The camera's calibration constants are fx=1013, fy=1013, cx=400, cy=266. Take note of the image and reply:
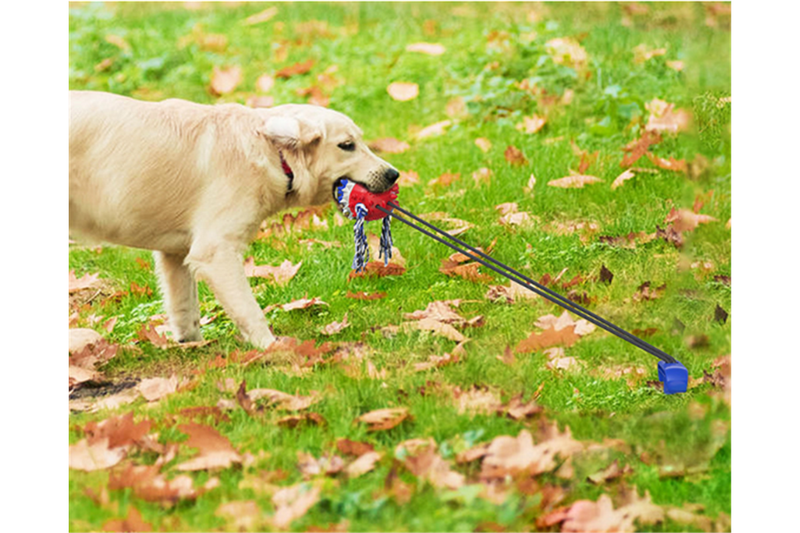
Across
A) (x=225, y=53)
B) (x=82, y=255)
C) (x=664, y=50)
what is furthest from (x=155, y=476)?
(x=225, y=53)

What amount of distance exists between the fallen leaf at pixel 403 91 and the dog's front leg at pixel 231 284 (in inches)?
150

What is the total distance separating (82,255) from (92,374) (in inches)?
75.3

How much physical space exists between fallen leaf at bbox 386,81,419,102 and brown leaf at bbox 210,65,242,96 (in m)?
1.39

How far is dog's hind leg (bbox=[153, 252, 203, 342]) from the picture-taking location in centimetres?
454

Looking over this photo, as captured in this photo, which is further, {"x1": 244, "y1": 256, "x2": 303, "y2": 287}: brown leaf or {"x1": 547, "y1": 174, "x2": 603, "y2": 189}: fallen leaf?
{"x1": 547, "y1": 174, "x2": 603, "y2": 189}: fallen leaf

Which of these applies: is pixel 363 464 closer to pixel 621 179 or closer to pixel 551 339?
pixel 551 339

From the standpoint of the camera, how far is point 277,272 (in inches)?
202

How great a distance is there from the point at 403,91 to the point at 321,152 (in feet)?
12.2

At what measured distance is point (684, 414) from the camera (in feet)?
11.4

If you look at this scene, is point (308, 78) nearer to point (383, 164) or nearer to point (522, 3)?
point (522, 3)

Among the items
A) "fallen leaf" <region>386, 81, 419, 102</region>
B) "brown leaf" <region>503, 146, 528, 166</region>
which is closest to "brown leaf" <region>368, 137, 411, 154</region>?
"brown leaf" <region>503, 146, 528, 166</region>

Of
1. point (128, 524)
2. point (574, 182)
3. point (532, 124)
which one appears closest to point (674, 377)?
point (128, 524)

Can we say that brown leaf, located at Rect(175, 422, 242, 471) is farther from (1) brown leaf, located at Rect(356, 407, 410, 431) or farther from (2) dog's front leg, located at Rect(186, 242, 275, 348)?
(2) dog's front leg, located at Rect(186, 242, 275, 348)

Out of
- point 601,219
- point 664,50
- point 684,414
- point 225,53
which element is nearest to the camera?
point 684,414
